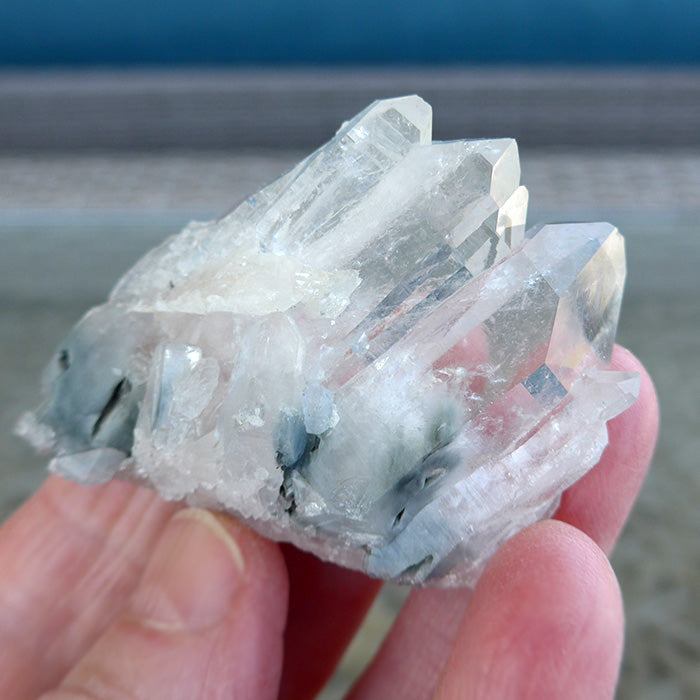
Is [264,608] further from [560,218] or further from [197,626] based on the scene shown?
[560,218]

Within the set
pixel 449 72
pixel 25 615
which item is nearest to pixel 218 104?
pixel 449 72

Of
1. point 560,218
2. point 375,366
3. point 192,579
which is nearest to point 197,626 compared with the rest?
point 192,579

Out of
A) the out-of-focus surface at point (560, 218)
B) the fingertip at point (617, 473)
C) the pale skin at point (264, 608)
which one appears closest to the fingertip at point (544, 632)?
the pale skin at point (264, 608)

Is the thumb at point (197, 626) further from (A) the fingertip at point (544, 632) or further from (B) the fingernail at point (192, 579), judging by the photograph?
(A) the fingertip at point (544, 632)

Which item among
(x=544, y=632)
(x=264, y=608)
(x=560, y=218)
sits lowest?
(x=560, y=218)

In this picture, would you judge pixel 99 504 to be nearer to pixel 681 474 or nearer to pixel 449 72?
pixel 681 474

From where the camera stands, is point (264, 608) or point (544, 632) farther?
point (264, 608)

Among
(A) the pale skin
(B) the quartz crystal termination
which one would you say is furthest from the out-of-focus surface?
(B) the quartz crystal termination
